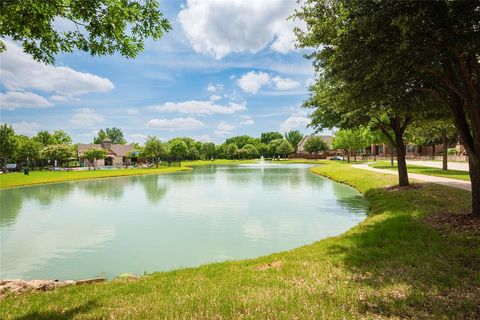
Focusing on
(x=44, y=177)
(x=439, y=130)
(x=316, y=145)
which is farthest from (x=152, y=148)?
(x=439, y=130)

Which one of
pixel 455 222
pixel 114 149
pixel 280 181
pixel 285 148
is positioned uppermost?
pixel 114 149

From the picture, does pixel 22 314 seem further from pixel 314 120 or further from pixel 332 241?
pixel 314 120

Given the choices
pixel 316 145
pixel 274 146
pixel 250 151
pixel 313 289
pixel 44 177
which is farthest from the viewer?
pixel 274 146

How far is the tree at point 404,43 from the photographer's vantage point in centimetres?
761

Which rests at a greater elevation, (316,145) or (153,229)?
(316,145)

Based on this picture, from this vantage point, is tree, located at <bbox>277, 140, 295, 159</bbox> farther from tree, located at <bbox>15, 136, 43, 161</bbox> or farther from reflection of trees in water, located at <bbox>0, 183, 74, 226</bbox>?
reflection of trees in water, located at <bbox>0, 183, 74, 226</bbox>

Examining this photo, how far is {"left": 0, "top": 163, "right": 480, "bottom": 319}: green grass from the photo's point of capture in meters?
4.87

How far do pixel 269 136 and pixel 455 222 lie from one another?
478ft

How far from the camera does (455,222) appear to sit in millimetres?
10070

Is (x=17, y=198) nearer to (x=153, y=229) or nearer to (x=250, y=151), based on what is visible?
(x=153, y=229)

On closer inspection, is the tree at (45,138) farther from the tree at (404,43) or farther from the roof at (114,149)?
the tree at (404,43)

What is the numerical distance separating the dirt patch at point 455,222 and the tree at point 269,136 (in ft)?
469

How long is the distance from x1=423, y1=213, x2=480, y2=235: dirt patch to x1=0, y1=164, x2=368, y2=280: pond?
12.1ft

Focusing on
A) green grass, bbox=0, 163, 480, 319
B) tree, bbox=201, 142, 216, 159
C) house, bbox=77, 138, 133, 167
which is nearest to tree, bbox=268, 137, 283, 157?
tree, bbox=201, 142, 216, 159
